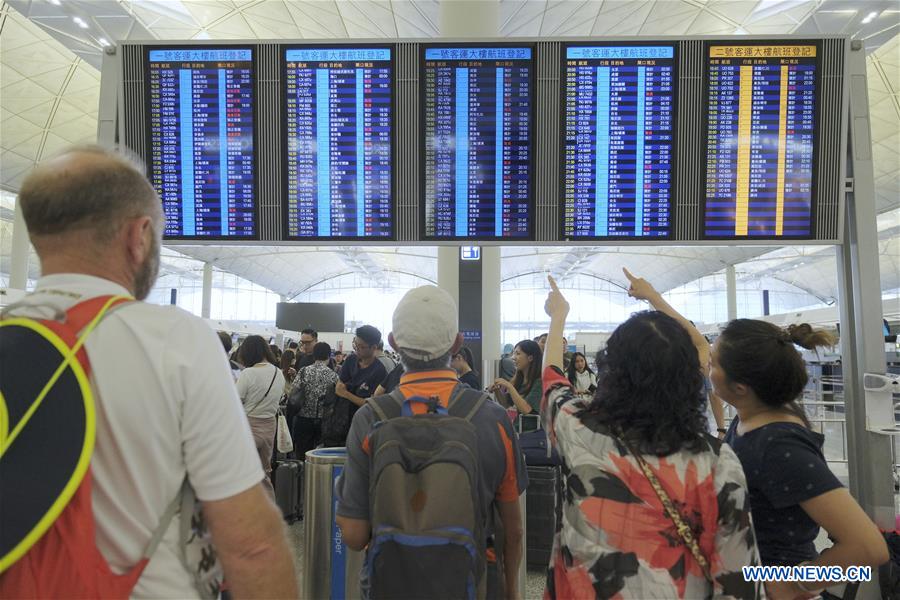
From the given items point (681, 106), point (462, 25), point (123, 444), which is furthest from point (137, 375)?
point (462, 25)

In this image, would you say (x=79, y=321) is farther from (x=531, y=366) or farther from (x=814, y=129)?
(x=531, y=366)

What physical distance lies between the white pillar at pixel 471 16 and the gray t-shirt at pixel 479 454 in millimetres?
7350

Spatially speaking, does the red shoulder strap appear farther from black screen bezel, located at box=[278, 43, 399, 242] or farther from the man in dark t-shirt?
the man in dark t-shirt

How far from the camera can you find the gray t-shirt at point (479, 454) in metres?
1.88

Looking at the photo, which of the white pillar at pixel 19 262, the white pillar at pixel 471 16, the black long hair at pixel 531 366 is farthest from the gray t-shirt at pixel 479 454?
the white pillar at pixel 19 262

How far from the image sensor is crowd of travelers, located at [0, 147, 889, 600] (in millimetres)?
1068

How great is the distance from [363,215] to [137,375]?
2704mm

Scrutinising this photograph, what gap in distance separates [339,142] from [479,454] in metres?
2.53

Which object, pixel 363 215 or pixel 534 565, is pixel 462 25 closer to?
pixel 363 215

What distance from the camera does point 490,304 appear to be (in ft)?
29.2

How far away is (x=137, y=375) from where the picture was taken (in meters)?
1.08

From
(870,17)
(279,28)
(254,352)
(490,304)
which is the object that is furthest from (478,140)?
(870,17)

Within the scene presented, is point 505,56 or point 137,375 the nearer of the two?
point 137,375

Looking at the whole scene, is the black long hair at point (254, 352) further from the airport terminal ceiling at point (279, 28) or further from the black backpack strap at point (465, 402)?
the airport terminal ceiling at point (279, 28)
